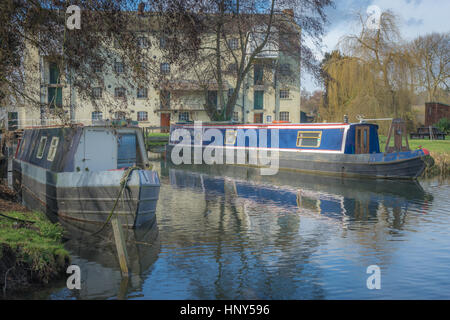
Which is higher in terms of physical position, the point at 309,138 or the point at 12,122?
the point at 12,122

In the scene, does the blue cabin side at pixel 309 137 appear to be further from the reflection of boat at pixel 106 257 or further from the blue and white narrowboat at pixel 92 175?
the reflection of boat at pixel 106 257

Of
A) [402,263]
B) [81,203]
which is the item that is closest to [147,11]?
[81,203]

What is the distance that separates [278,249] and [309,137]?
13777 millimetres

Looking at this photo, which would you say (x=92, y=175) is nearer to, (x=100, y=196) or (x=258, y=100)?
(x=100, y=196)

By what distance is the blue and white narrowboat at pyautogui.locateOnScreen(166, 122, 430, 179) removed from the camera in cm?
1920

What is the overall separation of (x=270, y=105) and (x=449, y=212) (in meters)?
36.0

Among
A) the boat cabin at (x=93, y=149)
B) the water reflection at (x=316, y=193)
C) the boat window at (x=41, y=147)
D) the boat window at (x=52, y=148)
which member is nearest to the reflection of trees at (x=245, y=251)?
the water reflection at (x=316, y=193)

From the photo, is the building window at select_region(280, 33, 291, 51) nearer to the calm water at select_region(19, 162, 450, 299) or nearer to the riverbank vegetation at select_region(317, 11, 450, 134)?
the riverbank vegetation at select_region(317, 11, 450, 134)

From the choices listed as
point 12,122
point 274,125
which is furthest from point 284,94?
point 12,122

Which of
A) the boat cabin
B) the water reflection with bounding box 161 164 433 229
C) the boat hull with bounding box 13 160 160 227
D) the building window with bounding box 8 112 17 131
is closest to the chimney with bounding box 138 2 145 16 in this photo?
the boat hull with bounding box 13 160 160 227

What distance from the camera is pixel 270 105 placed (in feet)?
158

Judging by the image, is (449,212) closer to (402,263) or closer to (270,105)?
(402,263)

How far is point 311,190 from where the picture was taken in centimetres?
1697

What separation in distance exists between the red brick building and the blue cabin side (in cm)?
1894
